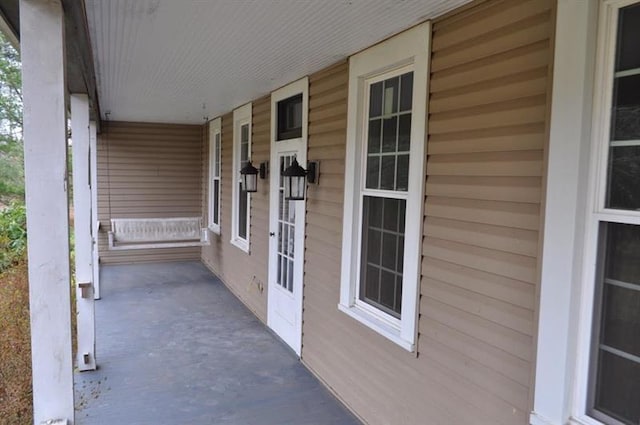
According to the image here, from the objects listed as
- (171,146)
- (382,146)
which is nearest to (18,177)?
(171,146)

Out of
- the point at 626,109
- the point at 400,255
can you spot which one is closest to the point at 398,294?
the point at 400,255

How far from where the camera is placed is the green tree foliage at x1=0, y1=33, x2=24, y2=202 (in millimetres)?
11461

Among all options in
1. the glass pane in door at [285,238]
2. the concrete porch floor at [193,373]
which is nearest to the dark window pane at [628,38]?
the concrete porch floor at [193,373]

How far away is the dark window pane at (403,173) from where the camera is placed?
2.61m

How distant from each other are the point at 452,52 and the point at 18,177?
499 inches

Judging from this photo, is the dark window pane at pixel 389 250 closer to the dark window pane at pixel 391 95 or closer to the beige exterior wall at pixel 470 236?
the beige exterior wall at pixel 470 236

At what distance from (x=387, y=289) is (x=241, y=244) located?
3336mm

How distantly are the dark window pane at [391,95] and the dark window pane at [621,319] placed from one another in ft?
5.23

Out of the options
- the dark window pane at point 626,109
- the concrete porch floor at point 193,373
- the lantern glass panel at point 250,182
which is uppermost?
the dark window pane at point 626,109

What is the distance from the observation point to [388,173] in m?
2.80

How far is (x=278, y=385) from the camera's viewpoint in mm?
3479

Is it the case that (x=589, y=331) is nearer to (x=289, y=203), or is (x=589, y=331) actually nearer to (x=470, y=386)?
(x=470, y=386)

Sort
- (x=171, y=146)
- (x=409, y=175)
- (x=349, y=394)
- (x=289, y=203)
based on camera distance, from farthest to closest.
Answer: (x=171, y=146), (x=289, y=203), (x=349, y=394), (x=409, y=175)

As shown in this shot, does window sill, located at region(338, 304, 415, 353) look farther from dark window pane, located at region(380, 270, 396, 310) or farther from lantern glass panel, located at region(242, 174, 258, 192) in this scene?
lantern glass panel, located at region(242, 174, 258, 192)
